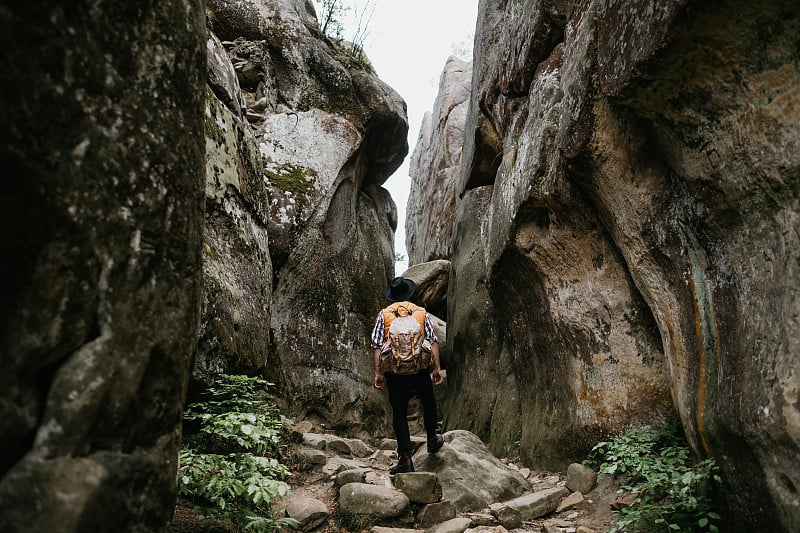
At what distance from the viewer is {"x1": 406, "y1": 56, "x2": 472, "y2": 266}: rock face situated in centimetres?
1756

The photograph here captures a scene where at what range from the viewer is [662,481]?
4.30 m

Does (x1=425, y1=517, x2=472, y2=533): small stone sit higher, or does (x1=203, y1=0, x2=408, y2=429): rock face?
(x1=203, y1=0, x2=408, y2=429): rock face

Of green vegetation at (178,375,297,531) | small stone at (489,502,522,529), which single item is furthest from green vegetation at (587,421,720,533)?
green vegetation at (178,375,297,531)

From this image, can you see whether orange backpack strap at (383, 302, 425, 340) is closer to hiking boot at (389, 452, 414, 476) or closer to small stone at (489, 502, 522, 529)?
hiking boot at (389, 452, 414, 476)

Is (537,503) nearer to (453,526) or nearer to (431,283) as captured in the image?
(453,526)

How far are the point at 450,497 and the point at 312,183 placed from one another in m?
7.10

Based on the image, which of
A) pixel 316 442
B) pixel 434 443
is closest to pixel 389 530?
pixel 434 443

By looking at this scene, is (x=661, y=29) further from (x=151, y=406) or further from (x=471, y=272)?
(x=471, y=272)

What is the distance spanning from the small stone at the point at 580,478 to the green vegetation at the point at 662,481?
0.28 metres

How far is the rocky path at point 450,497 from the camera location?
479 centimetres

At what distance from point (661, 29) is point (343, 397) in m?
8.12

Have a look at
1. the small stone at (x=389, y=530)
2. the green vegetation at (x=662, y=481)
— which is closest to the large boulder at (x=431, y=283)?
the green vegetation at (x=662, y=481)

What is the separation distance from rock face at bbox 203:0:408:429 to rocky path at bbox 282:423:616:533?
279 centimetres

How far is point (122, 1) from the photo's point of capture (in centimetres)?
231
